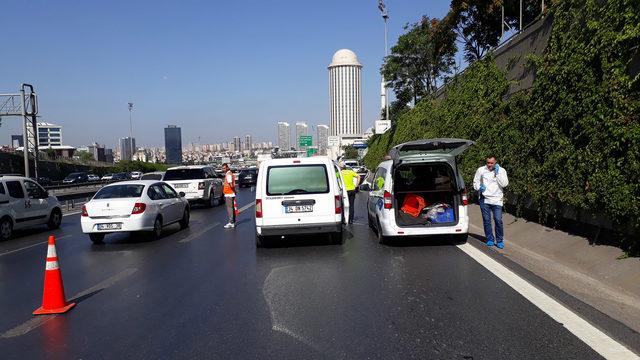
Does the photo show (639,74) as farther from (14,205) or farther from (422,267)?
(14,205)

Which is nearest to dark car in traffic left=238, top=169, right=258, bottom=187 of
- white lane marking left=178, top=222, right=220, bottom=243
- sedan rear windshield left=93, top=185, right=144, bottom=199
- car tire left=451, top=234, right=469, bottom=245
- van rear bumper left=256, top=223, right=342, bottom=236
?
white lane marking left=178, top=222, right=220, bottom=243

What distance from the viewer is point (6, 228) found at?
14492mm

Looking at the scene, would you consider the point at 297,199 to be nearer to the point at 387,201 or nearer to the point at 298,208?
the point at 298,208

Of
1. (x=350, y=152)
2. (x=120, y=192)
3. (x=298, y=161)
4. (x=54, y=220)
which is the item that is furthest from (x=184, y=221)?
(x=350, y=152)

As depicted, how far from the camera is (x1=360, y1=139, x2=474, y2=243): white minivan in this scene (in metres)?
10.4

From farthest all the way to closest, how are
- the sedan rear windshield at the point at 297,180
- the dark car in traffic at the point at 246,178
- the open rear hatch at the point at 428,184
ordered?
the dark car in traffic at the point at 246,178 → the sedan rear windshield at the point at 297,180 → the open rear hatch at the point at 428,184

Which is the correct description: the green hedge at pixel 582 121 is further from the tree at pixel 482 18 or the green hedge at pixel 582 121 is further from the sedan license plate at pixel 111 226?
the tree at pixel 482 18

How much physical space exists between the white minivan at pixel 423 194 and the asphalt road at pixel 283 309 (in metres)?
0.44

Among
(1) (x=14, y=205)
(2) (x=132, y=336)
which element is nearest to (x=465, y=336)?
(2) (x=132, y=336)

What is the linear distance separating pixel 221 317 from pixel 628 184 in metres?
5.69

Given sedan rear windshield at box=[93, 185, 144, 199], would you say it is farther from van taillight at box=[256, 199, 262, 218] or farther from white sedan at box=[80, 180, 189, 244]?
van taillight at box=[256, 199, 262, 218]

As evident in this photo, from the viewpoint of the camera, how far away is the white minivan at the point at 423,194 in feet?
34.2

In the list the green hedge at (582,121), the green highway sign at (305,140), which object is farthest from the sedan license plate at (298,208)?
the green highway sign at (305,140)

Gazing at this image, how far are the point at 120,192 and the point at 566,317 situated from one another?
1086cm
